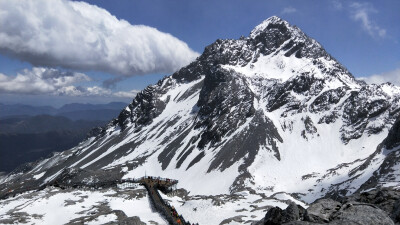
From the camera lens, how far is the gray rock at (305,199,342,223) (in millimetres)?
18631

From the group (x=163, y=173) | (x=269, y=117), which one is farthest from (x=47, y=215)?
(x=269, y=117)

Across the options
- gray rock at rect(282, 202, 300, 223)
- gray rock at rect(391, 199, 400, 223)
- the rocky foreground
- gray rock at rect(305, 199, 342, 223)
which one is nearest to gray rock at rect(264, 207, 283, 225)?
the rocky foreground

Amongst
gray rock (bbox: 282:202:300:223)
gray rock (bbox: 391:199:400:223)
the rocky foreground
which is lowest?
gray rock (bbox: 391:199:400:223)

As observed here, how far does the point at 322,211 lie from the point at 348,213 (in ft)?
8.38

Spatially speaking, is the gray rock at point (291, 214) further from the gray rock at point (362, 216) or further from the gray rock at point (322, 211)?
Answer: the gray rock at point (362, 216)

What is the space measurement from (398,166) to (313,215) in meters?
94.0

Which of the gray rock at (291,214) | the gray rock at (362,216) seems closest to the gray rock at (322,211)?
the gray rock at (362,216)

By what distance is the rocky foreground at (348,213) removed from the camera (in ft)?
55.8

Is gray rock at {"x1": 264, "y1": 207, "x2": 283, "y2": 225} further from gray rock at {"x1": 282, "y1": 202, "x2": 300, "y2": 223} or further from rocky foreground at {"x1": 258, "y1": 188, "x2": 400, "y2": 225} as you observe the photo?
gray rock at {"x1": 282, "y1": 202, "x2": 300, "y2": 223}

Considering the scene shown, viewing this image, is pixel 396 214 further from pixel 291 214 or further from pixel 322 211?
pixel 291 214

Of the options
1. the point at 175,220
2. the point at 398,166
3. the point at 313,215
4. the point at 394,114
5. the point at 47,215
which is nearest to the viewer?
the point at 313,215

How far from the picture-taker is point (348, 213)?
59.0 feet

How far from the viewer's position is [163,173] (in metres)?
172

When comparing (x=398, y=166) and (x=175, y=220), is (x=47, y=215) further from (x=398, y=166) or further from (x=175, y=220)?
(x=398, y=166)
